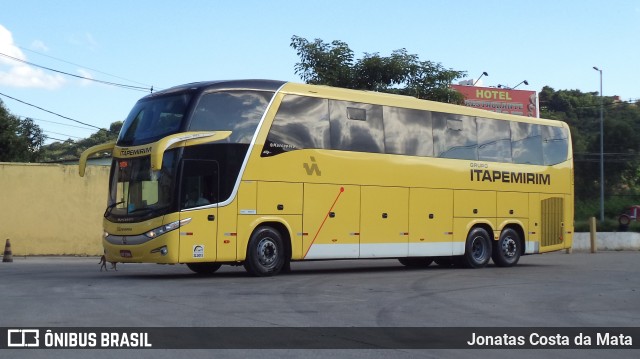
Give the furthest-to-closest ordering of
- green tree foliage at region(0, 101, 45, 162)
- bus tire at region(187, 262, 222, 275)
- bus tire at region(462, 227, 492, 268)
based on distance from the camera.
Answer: green tree foliage at region(0, 101, 45, 162), bus tire at region(462, 227, 492, 268), bus tire at region(187, 262, 222, 275)

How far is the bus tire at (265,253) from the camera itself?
17484 millimetres

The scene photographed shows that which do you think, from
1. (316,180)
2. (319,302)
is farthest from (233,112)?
(319,302)

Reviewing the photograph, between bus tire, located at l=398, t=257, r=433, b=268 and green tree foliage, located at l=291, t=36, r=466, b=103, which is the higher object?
green tree foliage, located at l=291, t=36, r=466, b=103

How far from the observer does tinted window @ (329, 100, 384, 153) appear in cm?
1900

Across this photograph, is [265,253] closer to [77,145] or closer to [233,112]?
[233,112]

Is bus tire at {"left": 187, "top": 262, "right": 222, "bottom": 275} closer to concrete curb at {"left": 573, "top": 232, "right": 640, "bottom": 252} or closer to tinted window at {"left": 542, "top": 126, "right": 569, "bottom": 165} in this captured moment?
tinted window at {"left": 542, "top": 126, "right": 569, "bottom": 165}

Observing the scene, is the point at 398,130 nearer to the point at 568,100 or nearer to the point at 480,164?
the point at 480,164

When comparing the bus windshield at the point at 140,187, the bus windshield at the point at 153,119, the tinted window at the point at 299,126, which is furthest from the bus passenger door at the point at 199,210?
the tinted window at the point at 299,126

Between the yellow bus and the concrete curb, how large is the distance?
55.5 feet

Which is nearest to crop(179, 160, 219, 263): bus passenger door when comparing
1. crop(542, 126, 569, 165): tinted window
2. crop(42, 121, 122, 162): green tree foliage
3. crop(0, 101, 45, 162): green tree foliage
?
crop(542, 126, 569, 165): tinted window

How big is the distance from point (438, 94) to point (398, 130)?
13848 millimetres

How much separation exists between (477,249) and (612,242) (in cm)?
1992

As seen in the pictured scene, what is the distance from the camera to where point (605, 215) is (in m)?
56.0

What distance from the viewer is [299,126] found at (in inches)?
715
